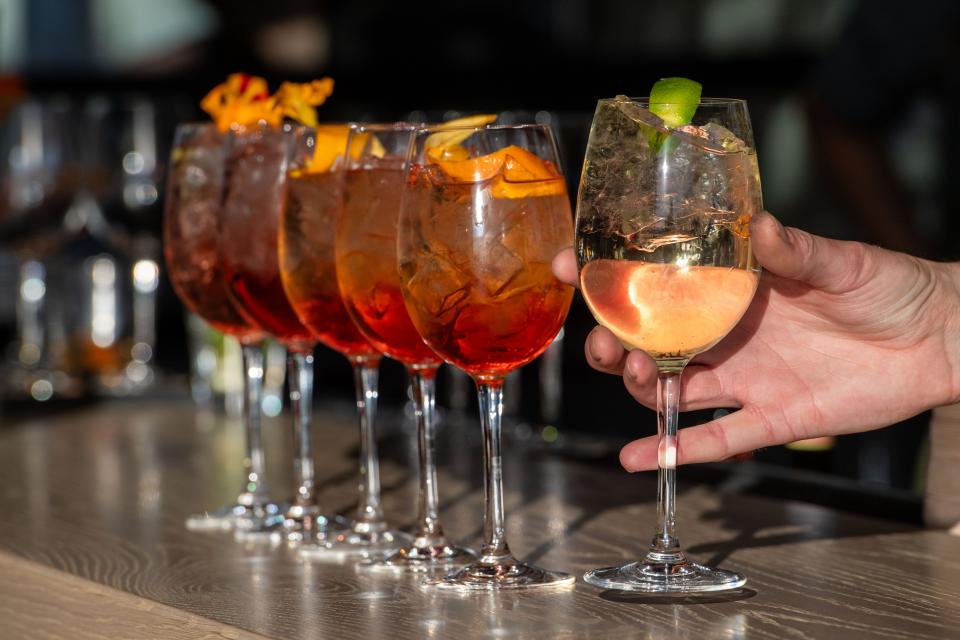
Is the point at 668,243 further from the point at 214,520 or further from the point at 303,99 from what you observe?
the point at 214,520

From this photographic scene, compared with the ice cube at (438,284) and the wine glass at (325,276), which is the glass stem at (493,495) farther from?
the wine glass at (325,276)

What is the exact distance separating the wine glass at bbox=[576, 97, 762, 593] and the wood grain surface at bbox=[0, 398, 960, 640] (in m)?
0.09

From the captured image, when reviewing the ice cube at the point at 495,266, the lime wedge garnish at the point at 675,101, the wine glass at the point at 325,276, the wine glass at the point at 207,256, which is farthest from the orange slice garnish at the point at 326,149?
the lime wedge garnish at the point at 675,101

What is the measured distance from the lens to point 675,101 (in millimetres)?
Answer: 1046

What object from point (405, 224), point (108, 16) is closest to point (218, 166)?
point (405, 224)

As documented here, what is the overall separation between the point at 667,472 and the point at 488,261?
22cm

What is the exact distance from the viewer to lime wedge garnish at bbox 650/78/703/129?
41.1 inches

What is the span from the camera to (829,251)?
1.08 m

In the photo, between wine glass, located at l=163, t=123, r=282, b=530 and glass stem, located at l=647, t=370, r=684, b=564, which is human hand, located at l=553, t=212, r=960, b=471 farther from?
wine glass, located at l=163, t=123, r=282, b=530

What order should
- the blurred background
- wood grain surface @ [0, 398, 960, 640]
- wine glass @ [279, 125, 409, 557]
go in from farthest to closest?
the blurred background < wine glass @ [279, 125, 409, 557] < wood grain surface @ [0, 398, 960, 640]

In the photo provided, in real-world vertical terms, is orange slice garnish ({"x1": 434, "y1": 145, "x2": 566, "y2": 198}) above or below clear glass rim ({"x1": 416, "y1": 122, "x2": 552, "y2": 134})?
below

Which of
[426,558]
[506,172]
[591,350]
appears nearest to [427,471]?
[426,558]

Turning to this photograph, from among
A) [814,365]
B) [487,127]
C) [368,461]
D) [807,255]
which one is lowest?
[368,461]

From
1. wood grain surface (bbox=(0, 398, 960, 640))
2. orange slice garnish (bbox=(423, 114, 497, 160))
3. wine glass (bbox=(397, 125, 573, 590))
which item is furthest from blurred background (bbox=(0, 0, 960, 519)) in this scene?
orange slice garnish (bbox=(423, 114, 497, 160))
